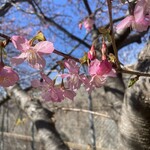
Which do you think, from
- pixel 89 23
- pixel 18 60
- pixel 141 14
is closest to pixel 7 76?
pixel 18 60

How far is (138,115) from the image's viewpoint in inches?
40.4

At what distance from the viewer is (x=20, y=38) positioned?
66 centimetres

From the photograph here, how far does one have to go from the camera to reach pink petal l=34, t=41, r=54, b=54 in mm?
636

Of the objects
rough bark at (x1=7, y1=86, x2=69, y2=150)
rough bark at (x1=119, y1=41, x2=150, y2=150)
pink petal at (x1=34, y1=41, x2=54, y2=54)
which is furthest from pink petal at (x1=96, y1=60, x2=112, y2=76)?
rough bark at (x1=7, y1=86, x2=69, y2=150)

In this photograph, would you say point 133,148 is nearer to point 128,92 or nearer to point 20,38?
point 128,92

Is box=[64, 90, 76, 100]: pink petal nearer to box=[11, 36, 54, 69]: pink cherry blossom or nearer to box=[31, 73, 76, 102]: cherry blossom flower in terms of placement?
box=[31, 73, 76, 102]: cherry blossom flower

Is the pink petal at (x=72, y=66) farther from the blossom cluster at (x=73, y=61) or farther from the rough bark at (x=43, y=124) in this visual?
the rough bark at (x=43, y=124)

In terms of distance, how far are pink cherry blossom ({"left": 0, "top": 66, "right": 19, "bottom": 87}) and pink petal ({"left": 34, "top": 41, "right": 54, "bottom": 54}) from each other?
83mm

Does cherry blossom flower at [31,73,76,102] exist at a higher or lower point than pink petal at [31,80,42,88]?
lower

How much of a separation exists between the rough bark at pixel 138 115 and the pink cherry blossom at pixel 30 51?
0.41 meters

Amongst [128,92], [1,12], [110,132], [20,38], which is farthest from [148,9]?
[110,132]

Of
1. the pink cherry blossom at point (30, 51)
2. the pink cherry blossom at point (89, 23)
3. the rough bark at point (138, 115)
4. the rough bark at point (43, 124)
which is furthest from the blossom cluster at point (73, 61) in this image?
the pink cherry blossom at point (89, 23)

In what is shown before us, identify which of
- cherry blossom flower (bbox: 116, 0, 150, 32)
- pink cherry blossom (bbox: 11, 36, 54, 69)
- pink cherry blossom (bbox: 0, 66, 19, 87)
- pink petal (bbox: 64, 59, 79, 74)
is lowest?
pink cherry blossom (bbox: 0, 66, 19, 87)

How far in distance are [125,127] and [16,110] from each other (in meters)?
6.16
